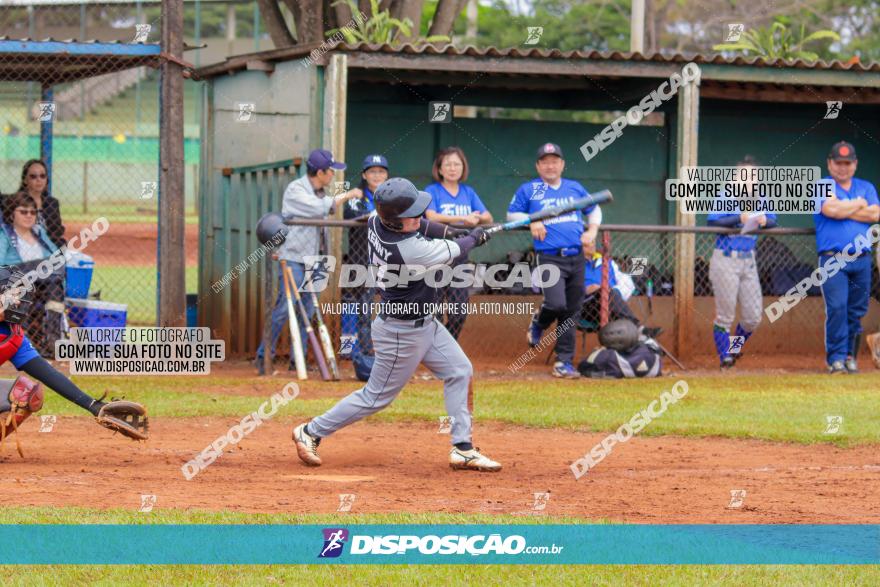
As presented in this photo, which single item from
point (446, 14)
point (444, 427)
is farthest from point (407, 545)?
point (446, 14)

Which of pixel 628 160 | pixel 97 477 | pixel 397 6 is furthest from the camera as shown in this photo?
pixel 397 6

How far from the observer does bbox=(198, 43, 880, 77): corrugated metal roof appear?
13.7 meters

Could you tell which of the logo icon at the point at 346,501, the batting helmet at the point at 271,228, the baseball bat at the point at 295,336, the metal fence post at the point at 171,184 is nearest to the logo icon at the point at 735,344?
the baseball bat at the point at 295,336

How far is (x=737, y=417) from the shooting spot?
36.5ft

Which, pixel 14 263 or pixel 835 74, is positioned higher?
pixel 835 74

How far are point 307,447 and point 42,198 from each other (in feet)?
22.3

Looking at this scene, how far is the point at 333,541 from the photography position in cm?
611

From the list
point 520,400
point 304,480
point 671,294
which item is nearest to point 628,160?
point 671,294

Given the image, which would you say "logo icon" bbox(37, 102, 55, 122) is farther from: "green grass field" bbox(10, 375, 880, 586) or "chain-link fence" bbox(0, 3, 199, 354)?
"green grass field" bbox(10, 375, 880, 586)

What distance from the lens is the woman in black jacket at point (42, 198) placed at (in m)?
13.9

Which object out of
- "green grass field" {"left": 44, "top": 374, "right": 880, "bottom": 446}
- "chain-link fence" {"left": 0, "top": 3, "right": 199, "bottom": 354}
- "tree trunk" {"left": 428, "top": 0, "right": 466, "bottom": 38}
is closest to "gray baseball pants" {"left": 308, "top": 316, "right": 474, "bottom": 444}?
"green grass field" {"left": 44, "top": 374, "right": 880, "bottom": 446}

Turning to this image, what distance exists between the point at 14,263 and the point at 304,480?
6240mm

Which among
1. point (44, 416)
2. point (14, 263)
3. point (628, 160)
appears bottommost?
point (44, 416)

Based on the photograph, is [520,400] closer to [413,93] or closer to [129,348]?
[129,348]
